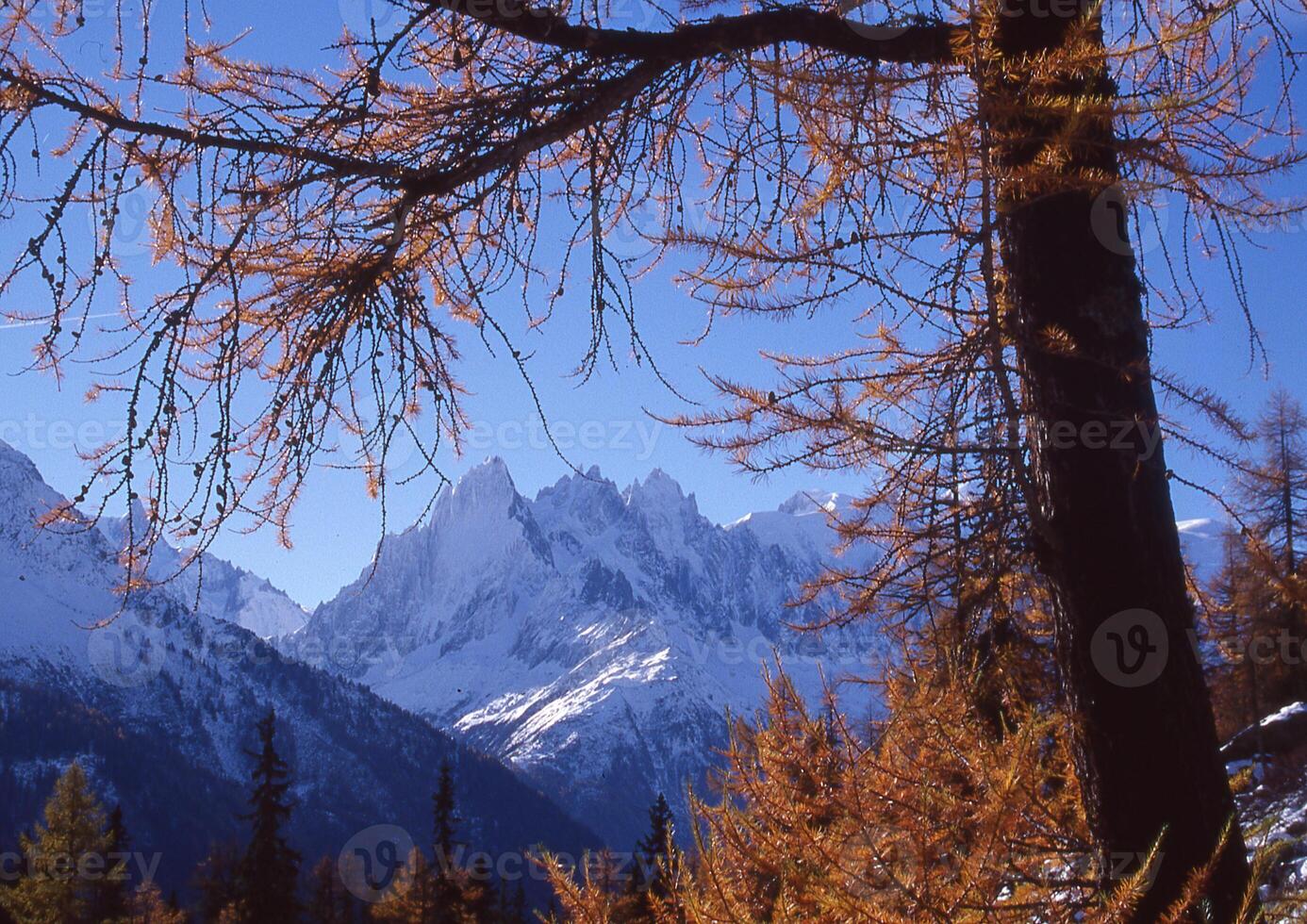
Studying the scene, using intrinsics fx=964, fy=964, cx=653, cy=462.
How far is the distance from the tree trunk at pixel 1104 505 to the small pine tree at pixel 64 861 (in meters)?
22.5

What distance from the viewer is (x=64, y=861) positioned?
20.1m

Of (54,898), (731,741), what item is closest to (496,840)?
(54,898)

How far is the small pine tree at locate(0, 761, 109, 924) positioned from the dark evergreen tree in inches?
298

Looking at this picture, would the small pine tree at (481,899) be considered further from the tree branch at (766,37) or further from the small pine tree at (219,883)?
the tree branch at (766,37)

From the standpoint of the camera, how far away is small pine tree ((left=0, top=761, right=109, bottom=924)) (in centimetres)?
1994

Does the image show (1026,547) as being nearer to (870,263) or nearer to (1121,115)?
(870,263)

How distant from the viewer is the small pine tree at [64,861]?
19938mm

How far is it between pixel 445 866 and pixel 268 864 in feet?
21.1

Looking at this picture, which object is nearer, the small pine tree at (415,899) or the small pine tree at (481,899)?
the small pine tree at (415,899)

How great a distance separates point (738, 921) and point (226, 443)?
1.86 meters

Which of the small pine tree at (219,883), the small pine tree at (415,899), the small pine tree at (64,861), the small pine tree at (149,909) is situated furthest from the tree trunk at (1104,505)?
the small pine tree at (219,883)

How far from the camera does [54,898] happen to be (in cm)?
2014

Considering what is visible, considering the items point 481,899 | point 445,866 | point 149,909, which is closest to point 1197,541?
point 445,866

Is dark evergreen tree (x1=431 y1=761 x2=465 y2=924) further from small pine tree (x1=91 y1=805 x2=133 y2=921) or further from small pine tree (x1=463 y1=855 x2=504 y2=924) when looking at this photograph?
small pine tree (x1=91 y1=805 x2=133 y2=921)
